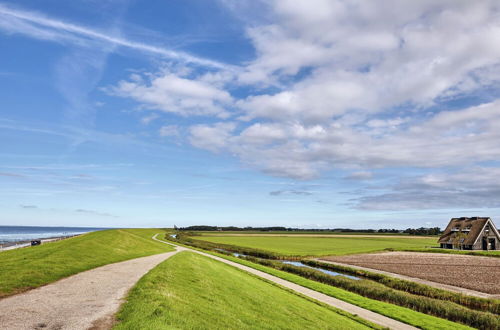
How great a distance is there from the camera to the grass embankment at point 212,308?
13.4 metres

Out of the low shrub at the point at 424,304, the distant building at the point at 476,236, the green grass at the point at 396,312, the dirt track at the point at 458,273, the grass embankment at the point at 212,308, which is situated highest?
the distant building at the point at 476,236

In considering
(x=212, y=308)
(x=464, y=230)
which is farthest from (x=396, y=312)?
(x=464, y=230)

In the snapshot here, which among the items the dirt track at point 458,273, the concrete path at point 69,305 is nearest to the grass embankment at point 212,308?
the concrete path at point 69,305

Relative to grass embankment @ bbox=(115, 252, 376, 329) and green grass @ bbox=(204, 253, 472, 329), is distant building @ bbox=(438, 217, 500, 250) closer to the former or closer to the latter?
green grass @ bbox=(204, 253, 472, 329)

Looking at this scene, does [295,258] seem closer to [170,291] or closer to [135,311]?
[170,291]

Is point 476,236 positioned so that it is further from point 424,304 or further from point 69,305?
point 69,305

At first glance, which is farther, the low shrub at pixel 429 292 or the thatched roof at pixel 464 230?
the thatched roof at pixel 464 230

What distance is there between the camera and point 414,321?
22.2 metres

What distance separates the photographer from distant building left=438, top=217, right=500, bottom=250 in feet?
269

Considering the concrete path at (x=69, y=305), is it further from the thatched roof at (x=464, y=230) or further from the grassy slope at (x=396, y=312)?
the thatched roof at (x=464, y=230)

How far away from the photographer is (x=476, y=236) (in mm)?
81500

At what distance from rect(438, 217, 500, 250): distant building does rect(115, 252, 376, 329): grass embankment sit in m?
75.9

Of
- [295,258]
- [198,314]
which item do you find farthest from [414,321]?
[295,258]

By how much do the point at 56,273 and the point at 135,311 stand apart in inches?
573
